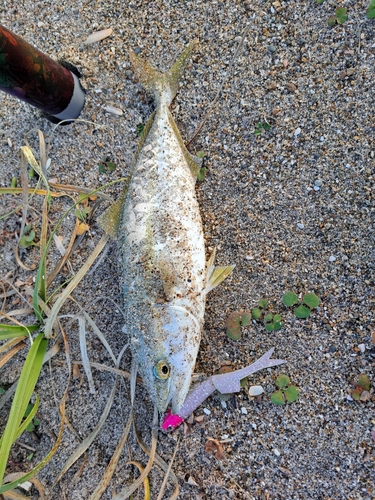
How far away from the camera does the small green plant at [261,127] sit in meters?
2.70

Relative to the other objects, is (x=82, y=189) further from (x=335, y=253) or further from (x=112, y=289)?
(x=335, y=253)

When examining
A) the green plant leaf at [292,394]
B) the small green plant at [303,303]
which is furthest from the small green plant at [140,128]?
the green plant leaf at [292,394]

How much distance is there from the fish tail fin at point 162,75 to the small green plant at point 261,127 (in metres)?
0.64

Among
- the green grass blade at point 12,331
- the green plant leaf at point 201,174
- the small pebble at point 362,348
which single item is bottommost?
the small pebble at point 362,348

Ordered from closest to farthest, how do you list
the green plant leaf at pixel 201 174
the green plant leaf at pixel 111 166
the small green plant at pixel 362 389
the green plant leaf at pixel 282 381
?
the small green plant at pixel 362 389 < the green plant leaf at pixel 282 381 < the green plant leaf at pixel 201 174 < the green plant leaf at pixel 111 166

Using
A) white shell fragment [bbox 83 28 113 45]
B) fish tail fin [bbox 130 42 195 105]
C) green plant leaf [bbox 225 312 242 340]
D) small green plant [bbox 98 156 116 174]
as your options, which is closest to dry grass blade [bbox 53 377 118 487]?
green plant leaf [bbox 225 312 242 340]

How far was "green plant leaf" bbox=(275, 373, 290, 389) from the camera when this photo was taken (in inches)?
100

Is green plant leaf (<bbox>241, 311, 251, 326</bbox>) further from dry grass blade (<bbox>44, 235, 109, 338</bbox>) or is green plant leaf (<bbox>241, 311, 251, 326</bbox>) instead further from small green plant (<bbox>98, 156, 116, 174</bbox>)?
small green plant (<bbox>98, 156, 116, 174</bbox>)

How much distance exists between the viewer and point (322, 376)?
253 centimetres

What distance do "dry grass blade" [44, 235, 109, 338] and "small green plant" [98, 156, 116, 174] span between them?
52 centimetres

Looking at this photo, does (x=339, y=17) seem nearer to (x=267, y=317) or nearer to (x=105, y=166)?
(x=105, y=166)

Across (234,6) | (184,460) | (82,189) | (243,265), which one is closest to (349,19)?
(234,6)

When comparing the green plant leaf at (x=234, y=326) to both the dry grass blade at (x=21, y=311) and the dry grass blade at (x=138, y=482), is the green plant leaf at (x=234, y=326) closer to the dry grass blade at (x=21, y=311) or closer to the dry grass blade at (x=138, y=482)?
the dry grass blade at (x=138, y=482)

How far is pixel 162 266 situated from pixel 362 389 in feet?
4.71
